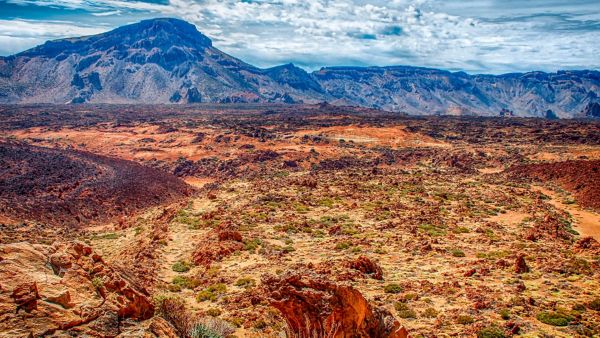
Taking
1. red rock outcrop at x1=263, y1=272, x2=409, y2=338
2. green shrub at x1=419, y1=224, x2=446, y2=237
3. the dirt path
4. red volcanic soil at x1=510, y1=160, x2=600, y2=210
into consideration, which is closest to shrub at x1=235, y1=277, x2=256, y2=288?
red rock outcrop at x1=263, y1=272, x2=409, y2=338

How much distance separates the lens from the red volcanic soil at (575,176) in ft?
105

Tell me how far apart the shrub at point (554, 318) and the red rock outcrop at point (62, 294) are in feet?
35.9

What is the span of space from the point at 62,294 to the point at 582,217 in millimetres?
30706

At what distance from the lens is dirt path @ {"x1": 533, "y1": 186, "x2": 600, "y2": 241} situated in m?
24.3

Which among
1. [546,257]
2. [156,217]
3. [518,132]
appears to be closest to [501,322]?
[546,257]

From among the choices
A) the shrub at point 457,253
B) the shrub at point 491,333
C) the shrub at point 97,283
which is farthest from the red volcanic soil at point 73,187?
the shrub at point 491,333

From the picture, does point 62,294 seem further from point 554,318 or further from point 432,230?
point 432,230

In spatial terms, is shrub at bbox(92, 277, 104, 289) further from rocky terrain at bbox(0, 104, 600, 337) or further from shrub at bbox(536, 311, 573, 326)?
shrub at bbox(536, 311, 573, 326)

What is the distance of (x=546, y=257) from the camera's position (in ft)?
58.5

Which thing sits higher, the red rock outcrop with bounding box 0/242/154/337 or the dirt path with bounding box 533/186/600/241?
the red rock outcrop with bounding box 0/242/154/337

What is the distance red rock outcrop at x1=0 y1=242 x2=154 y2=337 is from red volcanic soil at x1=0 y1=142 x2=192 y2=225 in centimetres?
2189

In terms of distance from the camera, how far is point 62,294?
258 inches

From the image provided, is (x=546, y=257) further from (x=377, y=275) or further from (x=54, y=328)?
(x=54, y=328)

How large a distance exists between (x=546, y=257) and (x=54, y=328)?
18.4 meters
